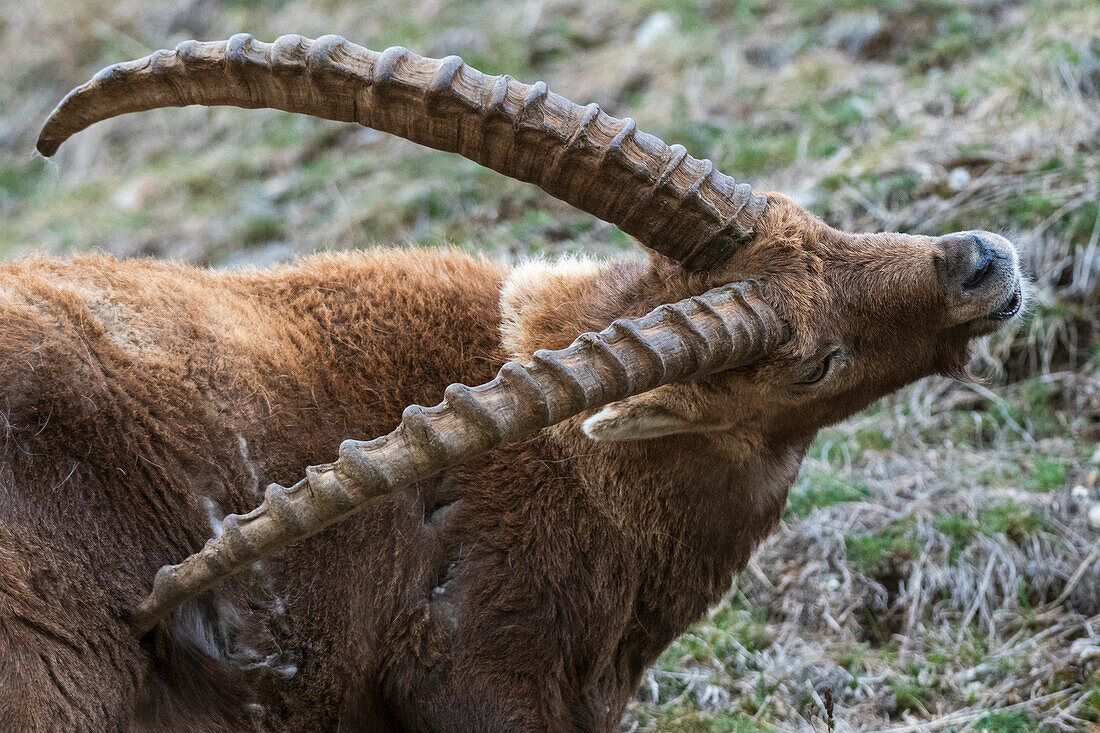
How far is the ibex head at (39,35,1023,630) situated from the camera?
12.9 ft

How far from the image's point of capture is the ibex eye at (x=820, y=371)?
4684 mm

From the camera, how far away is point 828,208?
9.09 m

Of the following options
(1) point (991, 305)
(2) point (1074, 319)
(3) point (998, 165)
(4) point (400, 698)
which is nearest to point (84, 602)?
(4) point (400, 698)

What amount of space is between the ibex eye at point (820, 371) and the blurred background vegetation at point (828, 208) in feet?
5.70

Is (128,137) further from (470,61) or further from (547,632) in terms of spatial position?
(547,632)

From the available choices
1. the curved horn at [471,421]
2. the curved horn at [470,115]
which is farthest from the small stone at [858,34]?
the curved horn at [471,421]

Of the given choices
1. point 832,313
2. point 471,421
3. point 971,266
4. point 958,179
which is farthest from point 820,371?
point 958,179

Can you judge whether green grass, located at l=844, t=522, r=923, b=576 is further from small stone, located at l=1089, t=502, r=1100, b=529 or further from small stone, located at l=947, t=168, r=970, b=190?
small stone, located at l=947, t=168, r=970, b=190

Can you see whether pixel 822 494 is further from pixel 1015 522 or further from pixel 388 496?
pixel 388 496

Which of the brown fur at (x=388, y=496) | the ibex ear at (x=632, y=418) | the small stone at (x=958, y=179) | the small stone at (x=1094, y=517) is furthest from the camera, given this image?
the small stone at (x=958, y=179)

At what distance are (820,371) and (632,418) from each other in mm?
894

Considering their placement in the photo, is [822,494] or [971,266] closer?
[971,266]

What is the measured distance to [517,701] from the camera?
183 inches

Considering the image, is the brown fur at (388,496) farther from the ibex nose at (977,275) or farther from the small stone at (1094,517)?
the small stone at (1094,517)
